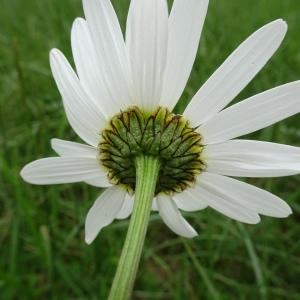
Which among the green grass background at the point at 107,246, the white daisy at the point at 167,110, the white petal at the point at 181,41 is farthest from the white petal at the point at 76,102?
the green grass background at the point at 107,246

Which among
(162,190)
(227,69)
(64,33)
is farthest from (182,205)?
(64,33)

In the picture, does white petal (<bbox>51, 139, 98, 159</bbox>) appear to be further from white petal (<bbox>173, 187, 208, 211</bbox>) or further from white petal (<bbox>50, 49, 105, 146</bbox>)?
white petal (<bbox>173, 187, 208, 211</bbox>)

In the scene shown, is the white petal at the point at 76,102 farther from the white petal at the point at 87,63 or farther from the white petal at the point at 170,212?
the white petal at the point at 170,212

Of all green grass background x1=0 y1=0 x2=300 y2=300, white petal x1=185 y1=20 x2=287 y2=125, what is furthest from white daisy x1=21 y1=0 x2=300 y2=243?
green grass background x1=0 y1=0 x2=300 y2=300

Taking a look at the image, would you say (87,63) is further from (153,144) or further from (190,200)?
(190,200)

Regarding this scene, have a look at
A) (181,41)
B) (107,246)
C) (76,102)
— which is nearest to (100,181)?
(76,102)
